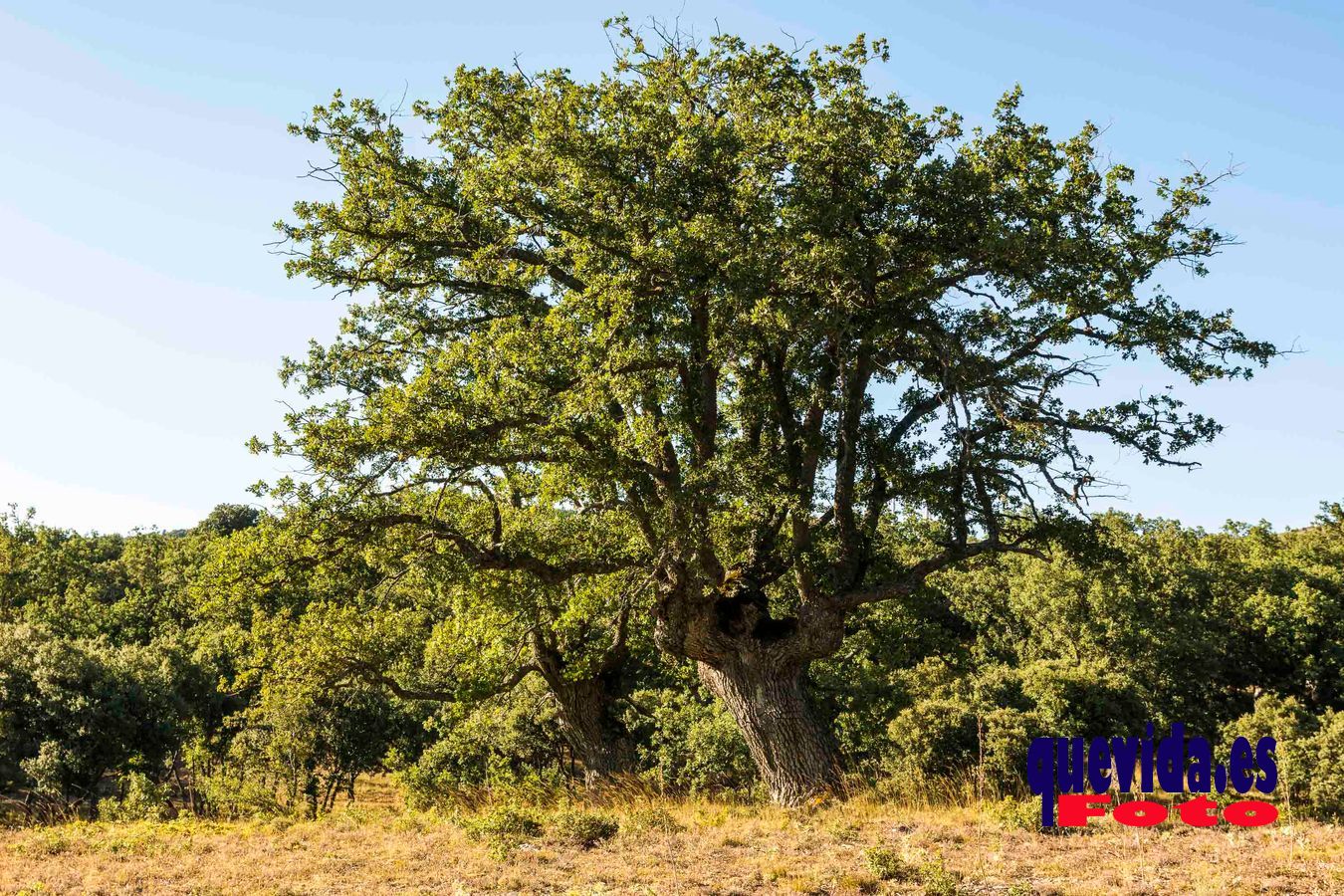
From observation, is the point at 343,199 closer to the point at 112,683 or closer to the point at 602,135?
the point at 602,135

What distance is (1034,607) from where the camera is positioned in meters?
28.5

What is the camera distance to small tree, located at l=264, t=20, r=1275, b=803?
489 inches

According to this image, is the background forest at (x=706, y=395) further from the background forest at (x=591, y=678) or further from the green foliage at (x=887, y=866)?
the green foliage at (x=887, y=866)

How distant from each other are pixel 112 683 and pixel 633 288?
928 inches

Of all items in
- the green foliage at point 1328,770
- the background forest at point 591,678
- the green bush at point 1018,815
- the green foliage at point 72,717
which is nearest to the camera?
Answer: the green bush at point 1018,815

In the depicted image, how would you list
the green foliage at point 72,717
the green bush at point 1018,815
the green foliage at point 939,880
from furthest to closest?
the green foliage at point 72,717, the green bush at point 1018,815, the green foliage at point 939,880

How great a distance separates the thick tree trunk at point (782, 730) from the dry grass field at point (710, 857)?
30.0 inches

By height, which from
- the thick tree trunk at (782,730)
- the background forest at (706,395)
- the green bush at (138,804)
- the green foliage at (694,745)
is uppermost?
the background forest at (706,395)

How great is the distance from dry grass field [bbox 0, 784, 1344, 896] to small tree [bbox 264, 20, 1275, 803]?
2.59 meters

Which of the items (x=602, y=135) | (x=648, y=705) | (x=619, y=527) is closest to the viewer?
(x=602, y=135)

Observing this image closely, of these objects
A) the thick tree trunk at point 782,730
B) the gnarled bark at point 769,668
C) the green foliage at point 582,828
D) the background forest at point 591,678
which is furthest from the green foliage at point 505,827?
the thick tree trunk at point 782,730

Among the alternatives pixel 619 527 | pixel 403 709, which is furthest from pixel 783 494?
pixel 403 709

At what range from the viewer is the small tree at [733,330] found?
12.4 meters

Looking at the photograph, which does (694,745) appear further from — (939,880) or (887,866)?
(939,880)
